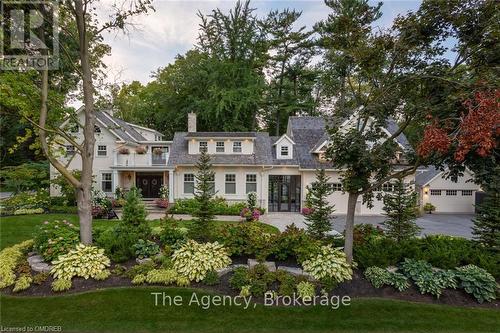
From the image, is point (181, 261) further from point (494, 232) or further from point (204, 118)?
point (204, 118)

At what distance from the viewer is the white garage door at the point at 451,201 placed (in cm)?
1952

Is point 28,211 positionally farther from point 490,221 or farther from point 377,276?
point 490,221

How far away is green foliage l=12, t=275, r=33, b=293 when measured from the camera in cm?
557

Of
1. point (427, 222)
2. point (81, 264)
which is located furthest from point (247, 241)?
Answer: point (427, 222)

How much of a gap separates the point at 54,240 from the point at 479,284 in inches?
416

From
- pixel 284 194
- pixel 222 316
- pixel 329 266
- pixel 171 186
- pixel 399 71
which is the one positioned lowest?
pixel 222 316

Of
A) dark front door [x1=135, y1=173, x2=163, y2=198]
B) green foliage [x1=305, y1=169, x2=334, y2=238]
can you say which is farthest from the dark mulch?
dark front door [x1=135, y1=173, x2=163, y2=198]

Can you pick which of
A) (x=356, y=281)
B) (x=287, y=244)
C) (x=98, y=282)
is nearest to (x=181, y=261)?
(x=98, y=282)

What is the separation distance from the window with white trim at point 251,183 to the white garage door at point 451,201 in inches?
539

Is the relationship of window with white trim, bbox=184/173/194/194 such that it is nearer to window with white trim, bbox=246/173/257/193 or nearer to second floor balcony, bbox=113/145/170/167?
second floor balcony, bbox=113/145/170/167

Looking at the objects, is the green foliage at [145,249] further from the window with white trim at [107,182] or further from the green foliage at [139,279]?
the window with white trim at [107,182]

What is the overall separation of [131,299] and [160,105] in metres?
27.8

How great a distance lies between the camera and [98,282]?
5.86 metres

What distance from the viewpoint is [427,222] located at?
16.2 m
